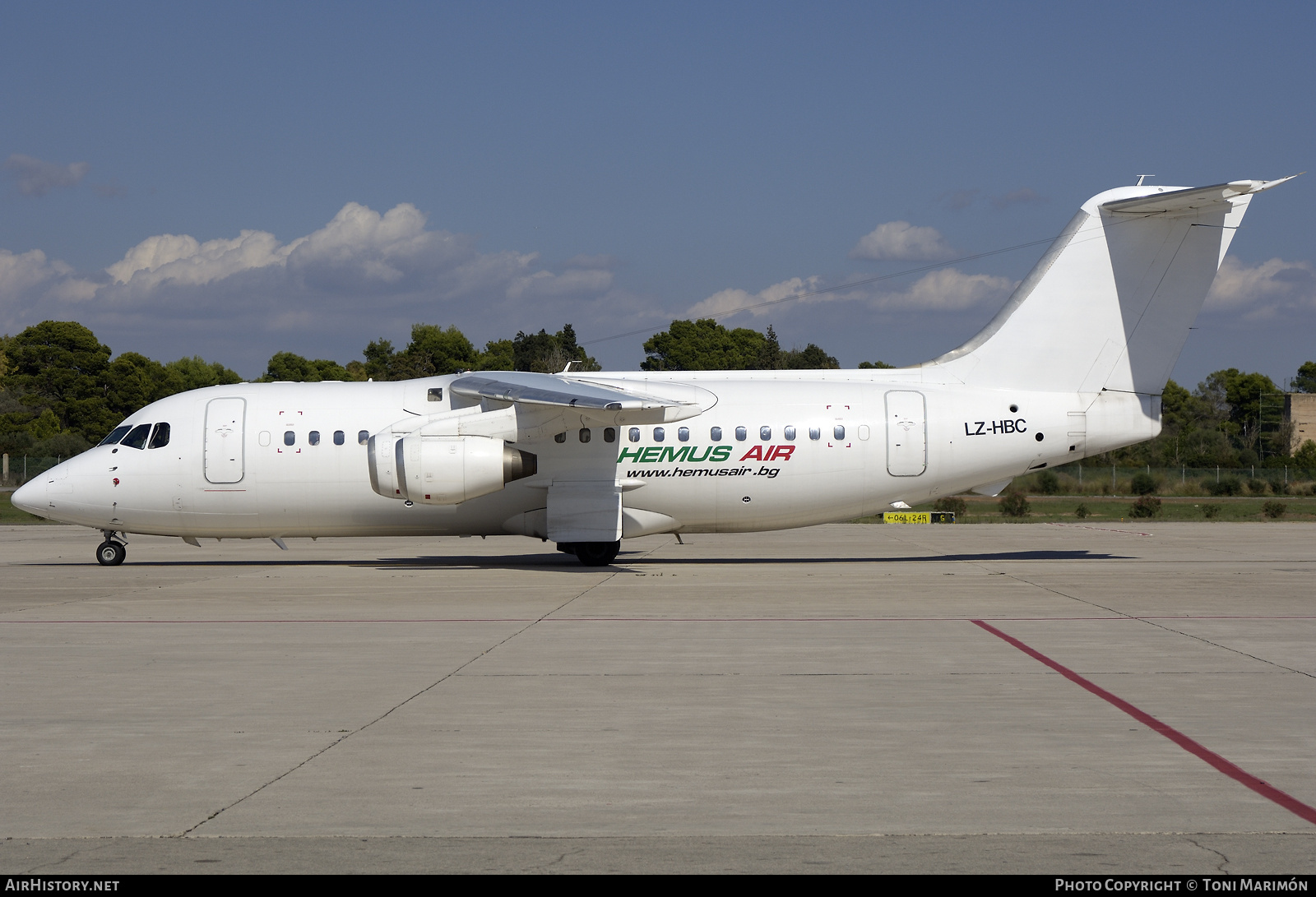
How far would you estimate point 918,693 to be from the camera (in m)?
9.35

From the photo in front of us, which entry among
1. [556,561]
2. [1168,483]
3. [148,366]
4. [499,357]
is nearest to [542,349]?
[499,357]

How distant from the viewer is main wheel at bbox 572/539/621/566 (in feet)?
71.6

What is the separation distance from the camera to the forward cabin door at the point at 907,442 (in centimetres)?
2145

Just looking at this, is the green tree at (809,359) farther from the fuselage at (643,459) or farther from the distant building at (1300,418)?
the fuselage at (643,459)

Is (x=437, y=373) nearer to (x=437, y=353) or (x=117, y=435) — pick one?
(x=437, y=353)

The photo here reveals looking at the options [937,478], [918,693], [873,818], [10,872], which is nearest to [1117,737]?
[918,693]

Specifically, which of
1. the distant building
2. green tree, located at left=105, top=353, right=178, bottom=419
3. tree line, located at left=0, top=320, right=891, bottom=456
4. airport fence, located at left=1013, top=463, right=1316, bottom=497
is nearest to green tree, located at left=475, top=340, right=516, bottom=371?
tree line, located at left=0, top=320, right=891, bottom=456

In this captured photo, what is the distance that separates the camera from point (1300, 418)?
346 ft

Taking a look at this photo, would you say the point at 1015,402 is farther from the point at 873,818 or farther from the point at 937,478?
the point at 873,818

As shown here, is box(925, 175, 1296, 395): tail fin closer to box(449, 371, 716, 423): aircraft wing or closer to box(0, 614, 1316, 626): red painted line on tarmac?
box(449, 371, 716, 423): aircraft wing

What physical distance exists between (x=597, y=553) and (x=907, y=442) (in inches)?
245

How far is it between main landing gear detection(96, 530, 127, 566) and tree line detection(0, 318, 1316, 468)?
46197 mm

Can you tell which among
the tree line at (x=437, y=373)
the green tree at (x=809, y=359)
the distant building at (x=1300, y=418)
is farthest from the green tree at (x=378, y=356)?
the distant building at (x=1300, y=418)

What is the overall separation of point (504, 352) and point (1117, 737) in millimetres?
97896
